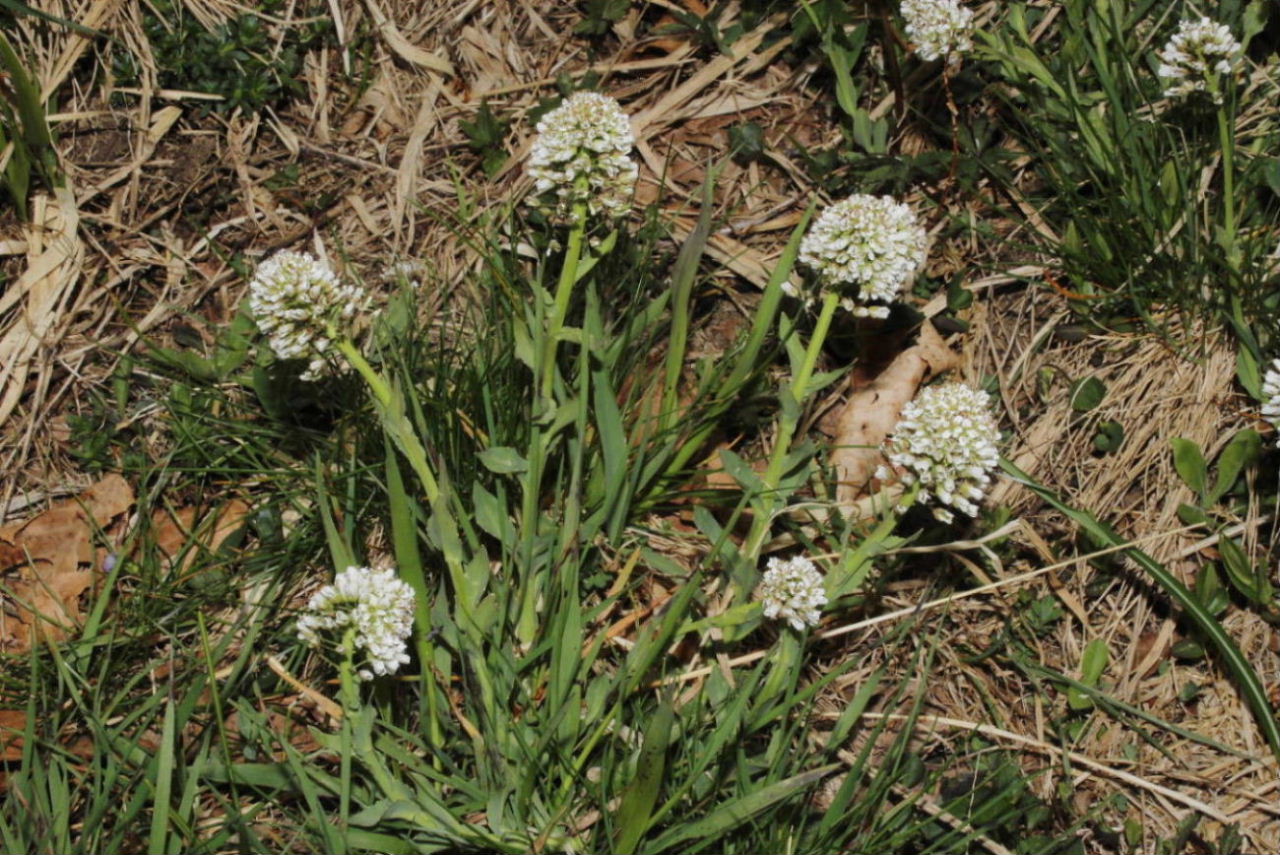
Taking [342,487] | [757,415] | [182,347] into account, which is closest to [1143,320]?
[757,415]

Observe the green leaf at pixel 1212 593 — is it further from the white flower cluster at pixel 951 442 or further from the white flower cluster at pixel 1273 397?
the white flower cluster at pixel 951 442

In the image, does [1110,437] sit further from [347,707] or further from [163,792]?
[163,792]

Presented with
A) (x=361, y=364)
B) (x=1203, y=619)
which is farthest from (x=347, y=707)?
(x=1203, y=619)

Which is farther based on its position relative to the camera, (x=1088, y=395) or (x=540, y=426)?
(x=1088, y=395)

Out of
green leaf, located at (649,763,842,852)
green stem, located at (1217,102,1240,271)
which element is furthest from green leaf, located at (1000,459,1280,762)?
green leaf, located at (649,763,842,852)

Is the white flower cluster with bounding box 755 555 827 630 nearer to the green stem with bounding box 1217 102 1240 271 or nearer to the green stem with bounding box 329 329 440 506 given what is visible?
the green stem with bounding box 329 329 440 506
